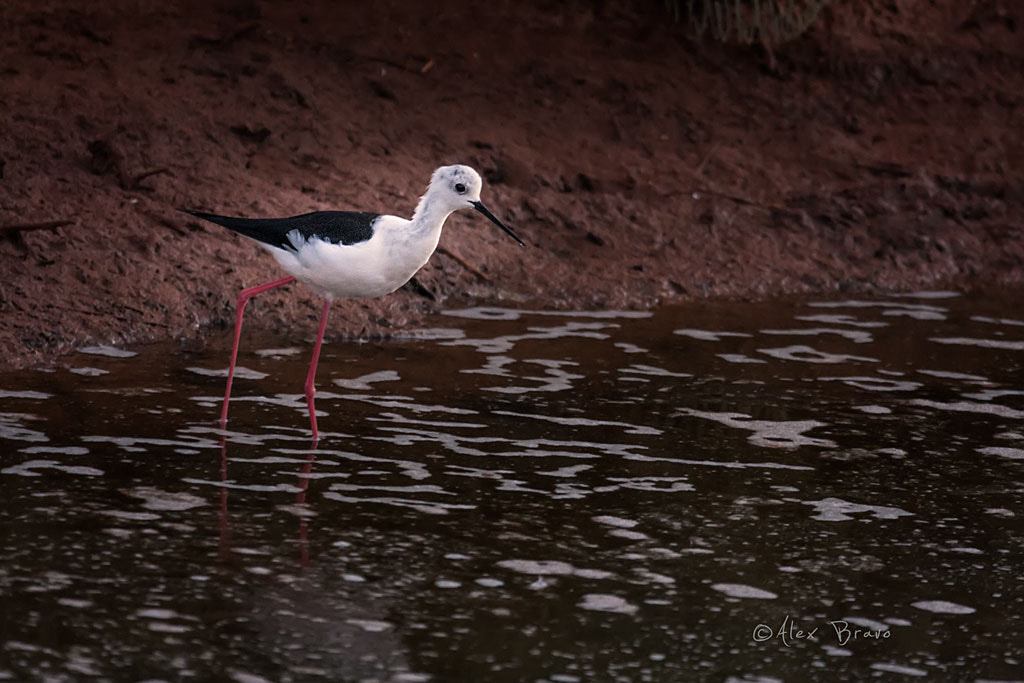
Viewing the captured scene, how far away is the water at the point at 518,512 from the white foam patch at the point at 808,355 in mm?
25

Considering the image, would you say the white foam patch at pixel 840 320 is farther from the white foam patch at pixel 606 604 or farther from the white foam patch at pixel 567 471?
the white foam patch at pixel 606 604

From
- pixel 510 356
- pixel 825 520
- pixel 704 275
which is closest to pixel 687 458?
pixel 825 520

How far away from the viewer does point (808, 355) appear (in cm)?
816

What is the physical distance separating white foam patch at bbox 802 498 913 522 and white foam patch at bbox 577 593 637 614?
3.87ft

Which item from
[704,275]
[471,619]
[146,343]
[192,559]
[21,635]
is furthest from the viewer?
[704,275]

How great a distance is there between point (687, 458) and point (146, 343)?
3029 mm

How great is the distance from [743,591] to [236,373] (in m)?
3.25

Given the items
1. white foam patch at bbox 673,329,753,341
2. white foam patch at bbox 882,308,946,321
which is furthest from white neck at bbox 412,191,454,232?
white foam patch at bbox 882,308,946,321

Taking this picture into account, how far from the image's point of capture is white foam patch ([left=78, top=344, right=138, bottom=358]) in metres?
7.49

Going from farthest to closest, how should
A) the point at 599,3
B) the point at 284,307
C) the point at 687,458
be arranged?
the point at 599,3 < the point at 284,307 < the point at 687,458

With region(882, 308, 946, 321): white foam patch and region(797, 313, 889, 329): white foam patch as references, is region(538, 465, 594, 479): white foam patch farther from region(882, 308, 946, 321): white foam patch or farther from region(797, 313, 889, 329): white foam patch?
region(882, 308, 946, 321): white foam patch

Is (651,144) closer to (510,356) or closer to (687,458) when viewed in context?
(510,356)

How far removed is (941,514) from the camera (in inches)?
224

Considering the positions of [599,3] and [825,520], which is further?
[599,3]
